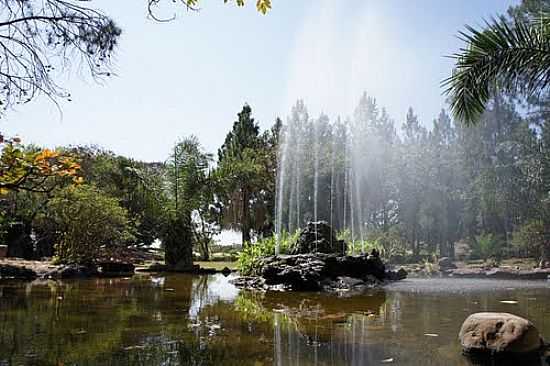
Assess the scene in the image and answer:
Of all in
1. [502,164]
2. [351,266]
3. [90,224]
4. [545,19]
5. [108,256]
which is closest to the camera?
[545,19]

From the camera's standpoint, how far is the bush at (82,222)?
15.6m

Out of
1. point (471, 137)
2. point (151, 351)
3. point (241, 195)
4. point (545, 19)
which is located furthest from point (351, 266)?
point (471, 137)

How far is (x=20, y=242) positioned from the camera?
21031 mm

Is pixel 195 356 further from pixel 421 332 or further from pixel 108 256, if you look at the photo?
pixel 108 256

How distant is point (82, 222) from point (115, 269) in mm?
1928

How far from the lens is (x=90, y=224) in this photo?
1591 cm

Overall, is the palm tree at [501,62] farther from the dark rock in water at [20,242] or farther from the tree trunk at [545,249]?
the dark rock in water at [20,242]

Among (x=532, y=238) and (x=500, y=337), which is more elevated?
(x=532, y=238)

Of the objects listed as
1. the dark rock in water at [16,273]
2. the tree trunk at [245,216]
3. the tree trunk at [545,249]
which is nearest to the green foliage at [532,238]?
the tree trunk at [545,249]

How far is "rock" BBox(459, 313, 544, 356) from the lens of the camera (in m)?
4.36

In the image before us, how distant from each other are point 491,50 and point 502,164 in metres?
25.8

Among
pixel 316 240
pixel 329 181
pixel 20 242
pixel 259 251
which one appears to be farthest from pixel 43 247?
pixel 329 181

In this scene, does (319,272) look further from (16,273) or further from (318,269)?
(16,273)

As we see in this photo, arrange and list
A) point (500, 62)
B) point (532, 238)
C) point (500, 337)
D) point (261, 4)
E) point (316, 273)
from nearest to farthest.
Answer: point (261, 4) → point (500, 337) → point (500, 62) → point (316, 273) → point (532, 238)
